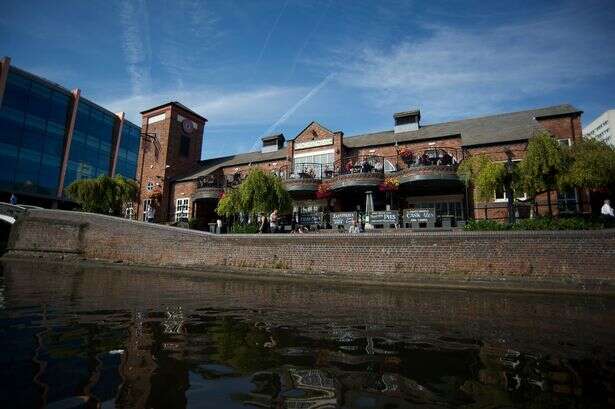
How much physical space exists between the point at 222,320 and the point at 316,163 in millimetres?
19840

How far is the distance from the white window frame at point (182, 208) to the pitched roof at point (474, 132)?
6.23ft

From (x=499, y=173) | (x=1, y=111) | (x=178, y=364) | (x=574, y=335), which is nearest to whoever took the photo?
(x=178, y=364)

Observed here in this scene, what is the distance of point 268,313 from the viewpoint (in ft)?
21.4

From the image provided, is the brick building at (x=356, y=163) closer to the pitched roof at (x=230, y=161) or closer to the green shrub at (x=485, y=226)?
the pitched roof at (x=230, y=161)

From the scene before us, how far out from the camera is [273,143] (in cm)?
3203

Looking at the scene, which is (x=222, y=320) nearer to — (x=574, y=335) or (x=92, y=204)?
(x=574, y=335)

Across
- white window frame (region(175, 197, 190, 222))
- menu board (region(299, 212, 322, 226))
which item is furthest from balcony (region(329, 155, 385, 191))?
white window frame (region(175, 197, 190, 222))

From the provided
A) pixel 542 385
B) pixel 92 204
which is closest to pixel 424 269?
pixel 542 385

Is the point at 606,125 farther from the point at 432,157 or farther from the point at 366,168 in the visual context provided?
the point at 366,168

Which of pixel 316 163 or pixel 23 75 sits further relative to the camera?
pixel 23 75

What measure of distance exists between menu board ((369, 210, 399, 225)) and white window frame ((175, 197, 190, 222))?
56.4ft

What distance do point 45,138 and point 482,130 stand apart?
4668 cm

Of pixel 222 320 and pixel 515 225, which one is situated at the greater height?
pixel 515 225

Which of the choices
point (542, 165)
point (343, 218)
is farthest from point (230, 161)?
point (542, 165)
